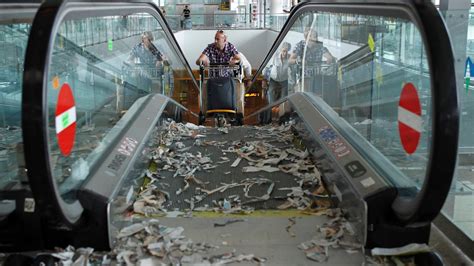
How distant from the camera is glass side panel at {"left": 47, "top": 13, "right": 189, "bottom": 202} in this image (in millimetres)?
2688

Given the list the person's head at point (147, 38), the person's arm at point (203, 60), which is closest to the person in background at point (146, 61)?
the person's head at point (147, 38)

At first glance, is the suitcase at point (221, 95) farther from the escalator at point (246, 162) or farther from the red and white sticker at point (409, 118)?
the red and white sticker at point (409, 118)

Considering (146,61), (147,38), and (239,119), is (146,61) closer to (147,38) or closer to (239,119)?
(147,38)

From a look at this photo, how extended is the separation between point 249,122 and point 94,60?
7414 mm

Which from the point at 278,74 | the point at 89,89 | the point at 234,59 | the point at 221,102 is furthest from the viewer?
the point at 234,59

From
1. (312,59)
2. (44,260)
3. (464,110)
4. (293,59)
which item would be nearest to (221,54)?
(293,59)

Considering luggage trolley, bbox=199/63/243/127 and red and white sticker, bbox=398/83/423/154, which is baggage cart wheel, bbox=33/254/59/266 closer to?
red and white sticker, bbox=398/83/423/154

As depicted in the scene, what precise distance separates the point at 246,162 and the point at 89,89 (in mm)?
1691

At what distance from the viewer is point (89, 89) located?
11.8ft

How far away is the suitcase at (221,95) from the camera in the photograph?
10469mm

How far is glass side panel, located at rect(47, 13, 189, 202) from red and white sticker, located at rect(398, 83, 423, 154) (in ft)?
5.86

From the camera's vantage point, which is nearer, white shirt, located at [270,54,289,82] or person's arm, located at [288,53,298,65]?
person's arm, located at [288,53,298,65]

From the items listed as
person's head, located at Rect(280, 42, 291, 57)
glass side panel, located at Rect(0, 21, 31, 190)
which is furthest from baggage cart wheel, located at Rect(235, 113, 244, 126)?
glass side panel, located at Rect(0, 21, 31, 190)

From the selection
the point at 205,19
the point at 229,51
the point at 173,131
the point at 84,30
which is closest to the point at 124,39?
the point at 173,131
